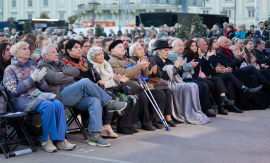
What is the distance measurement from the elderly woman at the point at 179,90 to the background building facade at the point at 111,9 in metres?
52.5

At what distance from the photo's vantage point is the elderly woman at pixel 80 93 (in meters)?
6.20

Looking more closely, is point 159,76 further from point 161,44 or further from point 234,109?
point 234,109

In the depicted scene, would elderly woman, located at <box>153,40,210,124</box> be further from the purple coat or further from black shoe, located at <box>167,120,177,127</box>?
the purple coat

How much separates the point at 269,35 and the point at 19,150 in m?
14.4

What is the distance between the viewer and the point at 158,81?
25.7 ft

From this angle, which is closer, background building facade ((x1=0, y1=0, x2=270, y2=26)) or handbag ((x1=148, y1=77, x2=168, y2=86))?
handbag ((x1=148, y1=77, x2=168, y2=86))

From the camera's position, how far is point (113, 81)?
23.5ft

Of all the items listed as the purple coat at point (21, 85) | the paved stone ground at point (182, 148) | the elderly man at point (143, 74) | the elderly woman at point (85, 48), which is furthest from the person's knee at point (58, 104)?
the elderly woman at point (85, 48)

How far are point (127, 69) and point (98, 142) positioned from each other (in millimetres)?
1713

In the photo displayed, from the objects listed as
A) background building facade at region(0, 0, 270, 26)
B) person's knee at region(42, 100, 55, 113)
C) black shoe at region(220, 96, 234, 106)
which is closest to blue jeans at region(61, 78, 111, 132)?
person's knee at region(42, 100, 55, 113)

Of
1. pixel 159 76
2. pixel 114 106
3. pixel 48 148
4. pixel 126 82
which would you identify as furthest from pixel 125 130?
pixel 48 148

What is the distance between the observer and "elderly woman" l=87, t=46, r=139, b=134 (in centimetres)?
708

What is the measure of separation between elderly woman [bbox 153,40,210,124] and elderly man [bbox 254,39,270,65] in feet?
11.3

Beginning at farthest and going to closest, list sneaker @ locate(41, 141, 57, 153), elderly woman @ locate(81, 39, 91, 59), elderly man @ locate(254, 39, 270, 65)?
Answer: elderly man @ locate(254, 39, 270, 65) → elderly woman @ locate(81, 39, 91, 59) → sneaker @ locate(41, 141, 57, 153)
